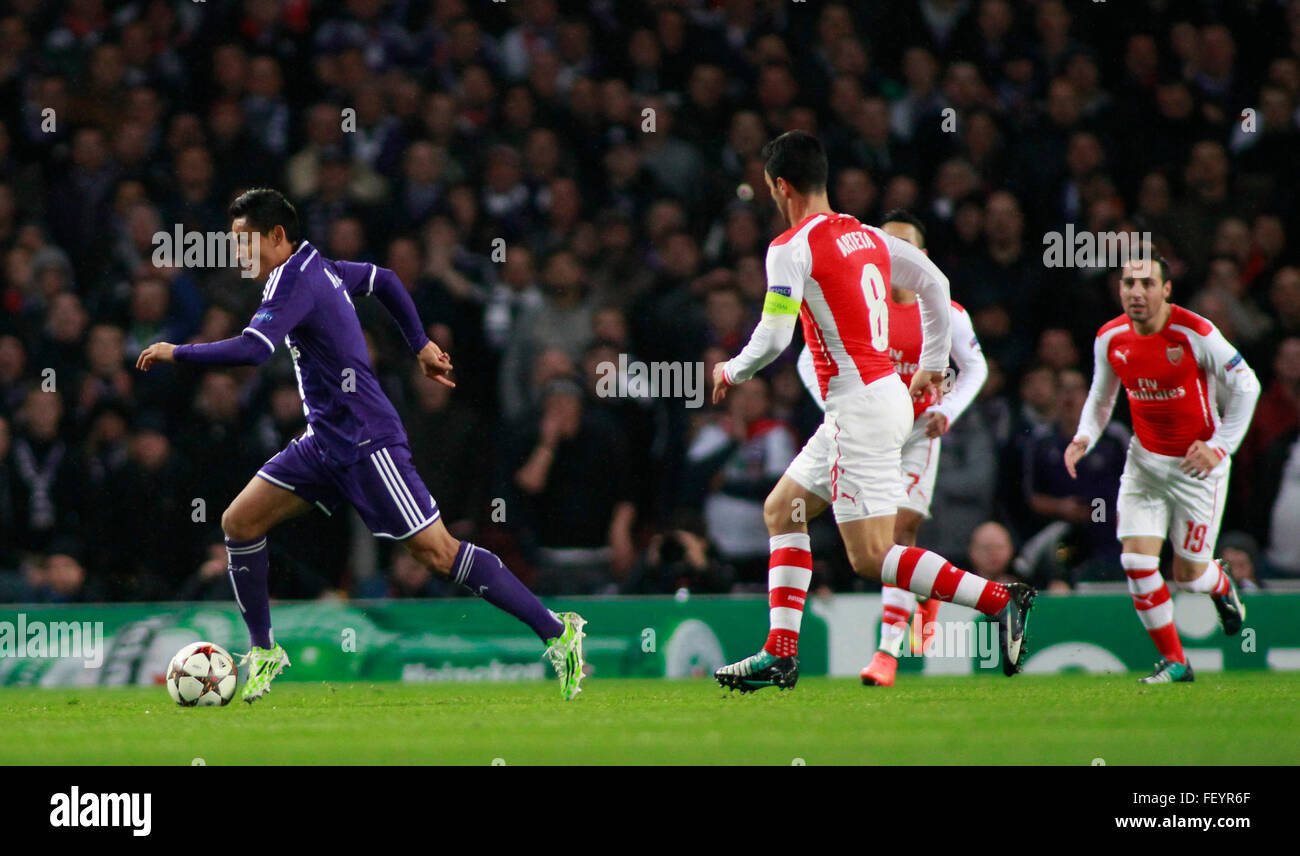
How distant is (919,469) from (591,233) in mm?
4178

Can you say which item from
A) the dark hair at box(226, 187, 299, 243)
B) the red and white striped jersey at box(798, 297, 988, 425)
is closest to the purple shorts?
the dark hair at box(226, 187, 299, 243)

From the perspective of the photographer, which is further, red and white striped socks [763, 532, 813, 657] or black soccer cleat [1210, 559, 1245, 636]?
black soccer cleat [1210, 559, 1245, 636]

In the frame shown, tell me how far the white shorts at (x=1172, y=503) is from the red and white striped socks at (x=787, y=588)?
200 centimetres

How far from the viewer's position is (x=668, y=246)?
1193 cm

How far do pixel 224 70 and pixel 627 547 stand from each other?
16.7 ft

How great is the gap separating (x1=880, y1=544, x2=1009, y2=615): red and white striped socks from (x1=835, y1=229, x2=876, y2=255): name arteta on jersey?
126 cm

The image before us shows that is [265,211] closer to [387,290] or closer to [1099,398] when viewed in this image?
[387,290]

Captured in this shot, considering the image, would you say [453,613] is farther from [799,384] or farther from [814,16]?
[814,16]

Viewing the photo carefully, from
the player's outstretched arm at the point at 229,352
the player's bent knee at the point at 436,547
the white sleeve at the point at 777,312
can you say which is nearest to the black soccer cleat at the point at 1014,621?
the white sleeve at the point at 777,312

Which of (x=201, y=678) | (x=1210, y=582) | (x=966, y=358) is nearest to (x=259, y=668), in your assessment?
(x=201, y=678)

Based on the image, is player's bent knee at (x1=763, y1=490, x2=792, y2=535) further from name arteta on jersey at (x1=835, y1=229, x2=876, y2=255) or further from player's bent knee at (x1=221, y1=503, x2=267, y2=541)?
player's bent knee at (x1=221, y1=503, x2=267, y2=541)

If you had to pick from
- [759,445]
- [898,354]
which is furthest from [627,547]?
[898,354]

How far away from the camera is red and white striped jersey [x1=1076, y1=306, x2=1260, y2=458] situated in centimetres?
834

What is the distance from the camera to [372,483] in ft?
23.9
